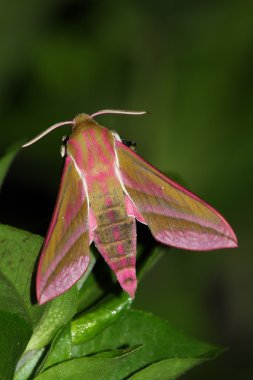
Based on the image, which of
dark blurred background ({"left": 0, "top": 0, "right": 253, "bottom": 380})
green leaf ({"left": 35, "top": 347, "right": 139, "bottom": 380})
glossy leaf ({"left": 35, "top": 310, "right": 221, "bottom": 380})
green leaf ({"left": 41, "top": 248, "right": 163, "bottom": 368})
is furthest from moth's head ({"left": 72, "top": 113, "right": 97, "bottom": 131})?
dark blurred background ({"left": 0, "top": 0, "right": 253, "bottom": 380})

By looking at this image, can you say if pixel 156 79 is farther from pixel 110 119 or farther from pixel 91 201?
pixel 91 201

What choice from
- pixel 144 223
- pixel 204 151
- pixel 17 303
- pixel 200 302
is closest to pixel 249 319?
pixel 200 302

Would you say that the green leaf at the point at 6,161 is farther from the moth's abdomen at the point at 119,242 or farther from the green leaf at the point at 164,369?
the green leaf at the point at 164,369

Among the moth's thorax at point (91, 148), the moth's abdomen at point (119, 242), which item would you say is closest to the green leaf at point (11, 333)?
the moth's abdomen at point (119, 242)

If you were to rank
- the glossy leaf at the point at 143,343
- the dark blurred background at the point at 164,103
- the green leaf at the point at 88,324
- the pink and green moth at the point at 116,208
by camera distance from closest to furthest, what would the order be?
the green leaf at the point at 88,324, the glossy leaf at the point at 143,343, the pink and green moth at the point at 116,208, the dark blurred background at the point at 164,103

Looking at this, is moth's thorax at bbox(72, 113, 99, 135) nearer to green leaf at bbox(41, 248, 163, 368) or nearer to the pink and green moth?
the pink and green moth

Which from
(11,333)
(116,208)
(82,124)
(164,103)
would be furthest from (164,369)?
(164,103)
